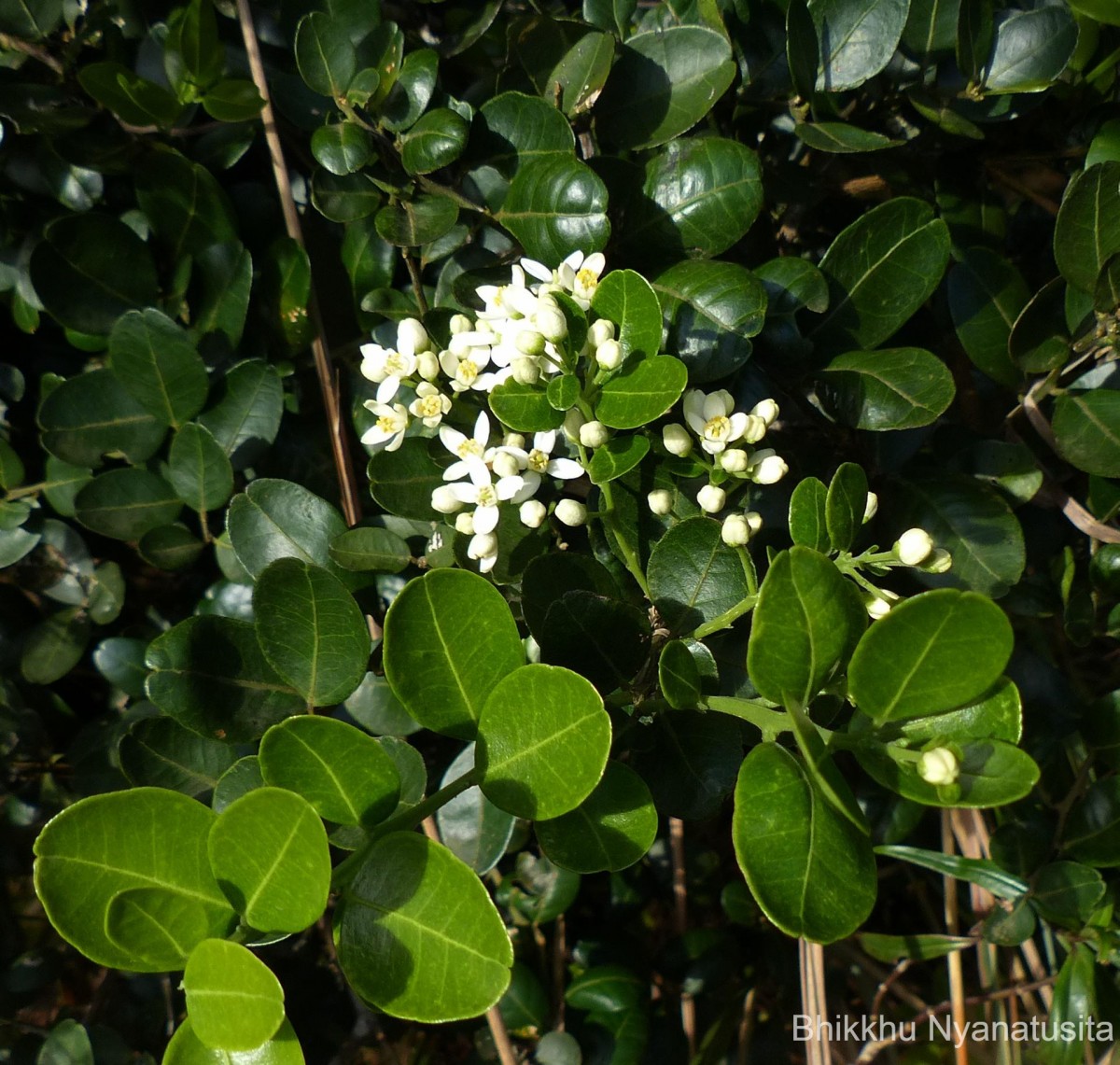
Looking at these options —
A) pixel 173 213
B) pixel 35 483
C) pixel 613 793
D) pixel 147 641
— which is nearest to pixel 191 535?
pixel 147 641

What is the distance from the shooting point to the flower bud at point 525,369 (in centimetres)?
98

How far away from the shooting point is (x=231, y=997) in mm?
753

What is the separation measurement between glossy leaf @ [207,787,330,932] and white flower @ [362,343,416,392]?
54 centimetres

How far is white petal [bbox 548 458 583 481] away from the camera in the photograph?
1.08 m

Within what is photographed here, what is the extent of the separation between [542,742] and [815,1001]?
1014 mm

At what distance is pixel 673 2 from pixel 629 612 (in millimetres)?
892

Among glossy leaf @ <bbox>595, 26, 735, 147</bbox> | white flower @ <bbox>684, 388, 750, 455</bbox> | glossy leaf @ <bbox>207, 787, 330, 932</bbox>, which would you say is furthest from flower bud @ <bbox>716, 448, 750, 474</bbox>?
glossy leaf @ <bbox>207, 787, 330, 932</bbox>

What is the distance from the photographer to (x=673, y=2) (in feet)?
4.15

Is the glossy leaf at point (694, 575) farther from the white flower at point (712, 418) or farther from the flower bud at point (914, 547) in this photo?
the flower bud at point (914, 547)

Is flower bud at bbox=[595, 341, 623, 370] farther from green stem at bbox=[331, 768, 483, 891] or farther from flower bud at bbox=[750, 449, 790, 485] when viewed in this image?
green stem at bbox=[331, 768, 483, 891]

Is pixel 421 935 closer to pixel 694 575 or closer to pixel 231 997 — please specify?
pixel 231 997

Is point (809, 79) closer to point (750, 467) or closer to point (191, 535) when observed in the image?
point (750, 467)

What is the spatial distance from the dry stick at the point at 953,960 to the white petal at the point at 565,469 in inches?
45.4

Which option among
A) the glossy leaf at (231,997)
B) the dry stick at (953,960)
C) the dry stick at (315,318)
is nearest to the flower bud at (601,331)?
the dry stick at (315,318)
